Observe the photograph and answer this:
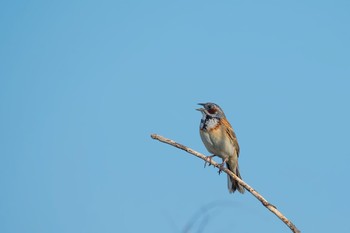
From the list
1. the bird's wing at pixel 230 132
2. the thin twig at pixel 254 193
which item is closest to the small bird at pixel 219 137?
the bird's wing at pixel 230 132

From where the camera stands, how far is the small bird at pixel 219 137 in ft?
32.2

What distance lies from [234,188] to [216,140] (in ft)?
2.87

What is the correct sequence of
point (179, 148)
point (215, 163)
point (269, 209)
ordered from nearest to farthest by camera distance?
point (269, 209) < point (179, 148) < point (215, 163)

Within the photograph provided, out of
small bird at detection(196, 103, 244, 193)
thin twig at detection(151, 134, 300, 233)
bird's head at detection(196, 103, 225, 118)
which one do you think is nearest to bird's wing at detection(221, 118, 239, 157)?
small bird at detection(196, 103, 244, 193)

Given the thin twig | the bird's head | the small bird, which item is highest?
the bird's head

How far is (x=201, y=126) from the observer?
32.6 feet

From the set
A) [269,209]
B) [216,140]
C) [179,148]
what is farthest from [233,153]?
[269,209]

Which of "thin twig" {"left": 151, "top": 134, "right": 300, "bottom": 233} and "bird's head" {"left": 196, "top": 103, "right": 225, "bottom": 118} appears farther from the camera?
"bird's head" {"left": 196, "top": 103, "right": 225, "bottom": 118}

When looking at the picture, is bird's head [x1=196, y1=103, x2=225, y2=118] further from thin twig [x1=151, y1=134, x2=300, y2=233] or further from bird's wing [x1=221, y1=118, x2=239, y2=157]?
thin twig [x1=151, y1=134, x2=300, y2=233]

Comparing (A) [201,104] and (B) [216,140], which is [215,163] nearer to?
(B) [216,140]

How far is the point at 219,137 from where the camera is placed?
387 inches

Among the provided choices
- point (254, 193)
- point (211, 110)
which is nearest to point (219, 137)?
point (211, 110)

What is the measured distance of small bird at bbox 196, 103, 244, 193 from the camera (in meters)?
9.81

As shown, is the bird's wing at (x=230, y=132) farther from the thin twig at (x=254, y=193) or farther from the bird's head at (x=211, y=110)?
the thin twig at (x=254, y=193)
